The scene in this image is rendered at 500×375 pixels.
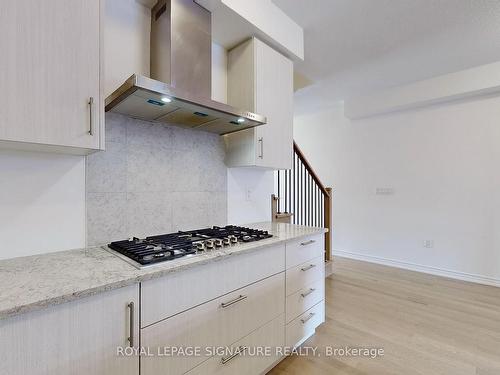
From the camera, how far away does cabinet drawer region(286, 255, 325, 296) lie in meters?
1.81

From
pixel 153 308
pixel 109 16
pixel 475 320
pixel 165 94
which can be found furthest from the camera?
pixel 475 320

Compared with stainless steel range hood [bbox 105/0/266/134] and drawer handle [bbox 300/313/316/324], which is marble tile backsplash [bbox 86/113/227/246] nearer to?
stainless steel range hood [bbox 105/0/266/134]

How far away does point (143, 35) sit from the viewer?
1682 mm

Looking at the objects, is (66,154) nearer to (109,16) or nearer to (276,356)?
(109,16)

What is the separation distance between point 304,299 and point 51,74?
2038 millimetres

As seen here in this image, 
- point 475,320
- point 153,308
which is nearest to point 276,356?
point 153,308

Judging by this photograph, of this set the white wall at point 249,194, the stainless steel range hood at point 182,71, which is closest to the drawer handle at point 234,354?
the white wall at point 249,194

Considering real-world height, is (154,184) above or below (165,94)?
below

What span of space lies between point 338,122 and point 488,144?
2113 mm

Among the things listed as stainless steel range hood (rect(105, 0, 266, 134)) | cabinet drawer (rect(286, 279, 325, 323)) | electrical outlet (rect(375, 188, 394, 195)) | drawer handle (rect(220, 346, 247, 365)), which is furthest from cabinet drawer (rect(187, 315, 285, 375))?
electrical outlet (rect(375, 188, 394, 195))

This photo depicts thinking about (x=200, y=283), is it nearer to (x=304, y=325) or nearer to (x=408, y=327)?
(x=304, y=325)

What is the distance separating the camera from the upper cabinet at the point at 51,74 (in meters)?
0.98

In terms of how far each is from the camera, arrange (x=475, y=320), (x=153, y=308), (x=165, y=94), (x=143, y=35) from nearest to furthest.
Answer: (x=153, y=308), (x=165, y=94), (x=143, y=35), (x=475, y=320)

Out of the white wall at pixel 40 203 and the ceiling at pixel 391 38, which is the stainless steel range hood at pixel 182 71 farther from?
the ceiling at pixel 391 38
